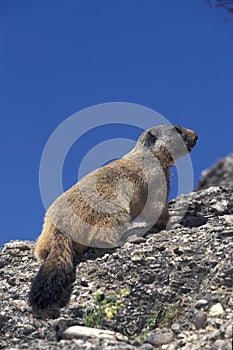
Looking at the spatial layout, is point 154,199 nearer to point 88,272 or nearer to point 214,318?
point 88,272

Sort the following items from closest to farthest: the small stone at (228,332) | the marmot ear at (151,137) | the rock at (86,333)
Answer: the small stone at (228,332)
the rock at (86,333)
the marmot ear at (151,137)

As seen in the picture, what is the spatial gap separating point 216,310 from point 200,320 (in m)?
0.28

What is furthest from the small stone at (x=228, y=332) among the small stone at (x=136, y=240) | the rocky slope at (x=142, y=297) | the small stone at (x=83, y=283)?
the small stone at (x=136, y=240)

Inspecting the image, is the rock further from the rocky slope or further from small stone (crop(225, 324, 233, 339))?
small stone (crop(225, 324, 233, 339))

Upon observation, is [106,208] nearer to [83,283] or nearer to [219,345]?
[83,283]

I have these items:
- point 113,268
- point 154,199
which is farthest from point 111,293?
point 154,199

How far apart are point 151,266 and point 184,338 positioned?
7.78ft

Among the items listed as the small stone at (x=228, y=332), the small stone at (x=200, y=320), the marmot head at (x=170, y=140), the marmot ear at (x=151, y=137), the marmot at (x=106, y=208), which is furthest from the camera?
the marmot ear at (x=151, y=137)

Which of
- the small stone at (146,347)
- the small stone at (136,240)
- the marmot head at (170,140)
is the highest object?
the marmot head at (170,140)

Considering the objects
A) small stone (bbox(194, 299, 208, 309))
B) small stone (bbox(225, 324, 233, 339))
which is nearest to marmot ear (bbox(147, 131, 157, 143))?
small stone (bbox(194, 299, 208, 309))

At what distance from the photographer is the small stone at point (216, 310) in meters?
8.88

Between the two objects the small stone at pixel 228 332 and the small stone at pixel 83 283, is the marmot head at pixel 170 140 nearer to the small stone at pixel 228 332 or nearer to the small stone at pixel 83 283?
the small stone at pixel 83 283

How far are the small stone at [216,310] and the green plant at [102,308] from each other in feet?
4.35

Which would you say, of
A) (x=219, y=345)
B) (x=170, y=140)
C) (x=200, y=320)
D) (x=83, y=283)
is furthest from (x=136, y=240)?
(x=219, y=345)
